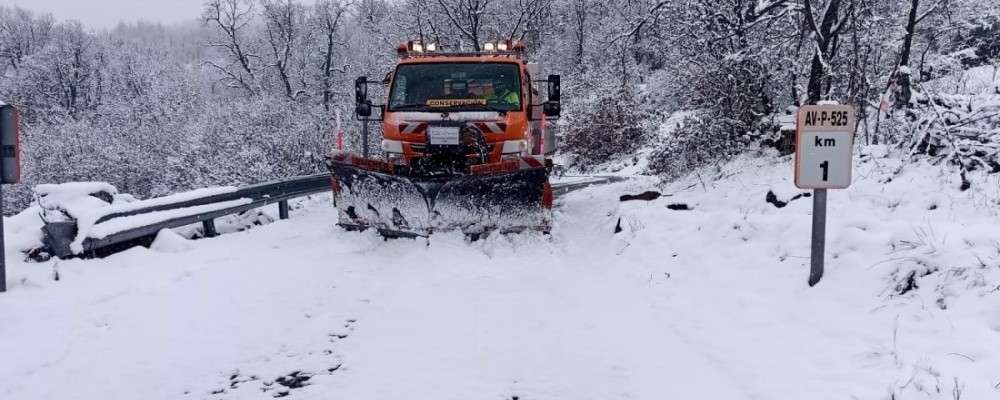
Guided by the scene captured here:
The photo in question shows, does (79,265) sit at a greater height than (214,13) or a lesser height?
lesser

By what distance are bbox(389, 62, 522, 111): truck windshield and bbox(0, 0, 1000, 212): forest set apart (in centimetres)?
309

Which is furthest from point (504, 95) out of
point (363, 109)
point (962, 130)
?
point (962, 130)

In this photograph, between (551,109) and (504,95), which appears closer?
(504,95)

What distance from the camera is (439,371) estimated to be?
393cm

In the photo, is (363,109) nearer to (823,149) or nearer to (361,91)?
(361,91)

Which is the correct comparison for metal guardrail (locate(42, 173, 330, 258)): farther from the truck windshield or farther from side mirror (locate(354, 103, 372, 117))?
the truck windshield

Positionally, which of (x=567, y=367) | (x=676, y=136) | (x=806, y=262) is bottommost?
(x=567, y=367)

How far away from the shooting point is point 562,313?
203 inches

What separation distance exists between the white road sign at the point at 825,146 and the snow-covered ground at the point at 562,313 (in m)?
0.68

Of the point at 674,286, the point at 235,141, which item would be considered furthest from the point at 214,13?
the point at 674,286

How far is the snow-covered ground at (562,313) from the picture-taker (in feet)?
12.1

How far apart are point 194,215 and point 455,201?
10.3 feet

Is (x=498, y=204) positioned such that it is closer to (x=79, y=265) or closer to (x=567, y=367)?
(x=567, y=367)

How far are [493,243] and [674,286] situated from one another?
233 centimetres
